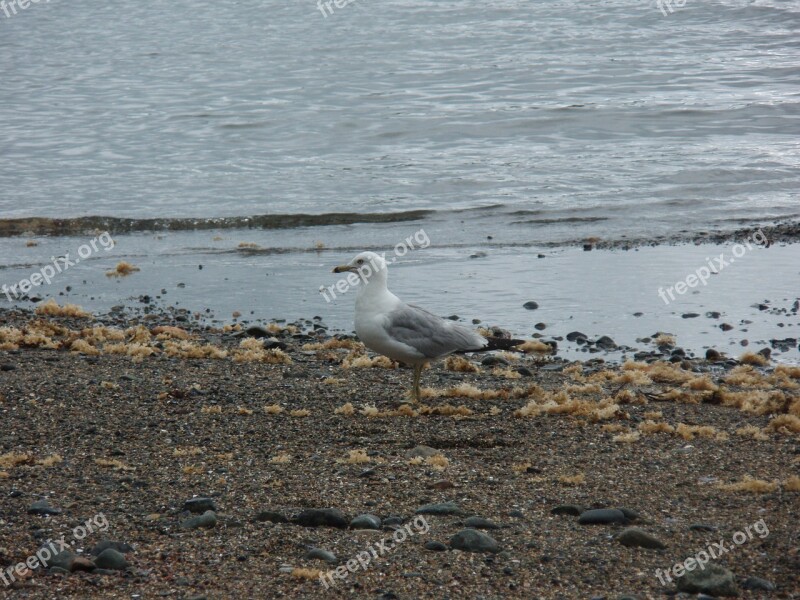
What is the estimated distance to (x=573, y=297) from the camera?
1150cm

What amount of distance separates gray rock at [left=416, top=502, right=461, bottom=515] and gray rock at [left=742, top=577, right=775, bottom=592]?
148cm

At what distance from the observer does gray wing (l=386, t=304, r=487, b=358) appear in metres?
7.77

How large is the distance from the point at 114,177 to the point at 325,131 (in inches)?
204

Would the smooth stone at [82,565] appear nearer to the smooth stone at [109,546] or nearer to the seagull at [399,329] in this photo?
the smooth stone at [109,546]

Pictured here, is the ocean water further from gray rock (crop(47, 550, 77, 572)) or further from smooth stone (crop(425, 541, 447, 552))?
gray rock (crop(47, 550, 77, 572))

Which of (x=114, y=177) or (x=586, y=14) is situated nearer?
(x=114, y=177)

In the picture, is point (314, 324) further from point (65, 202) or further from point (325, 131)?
point (325, 131)

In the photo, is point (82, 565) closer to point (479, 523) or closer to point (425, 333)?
point (479, 523)

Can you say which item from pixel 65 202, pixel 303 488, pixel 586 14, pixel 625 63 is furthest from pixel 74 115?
pixel 303 488

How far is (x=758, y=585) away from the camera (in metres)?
4.43

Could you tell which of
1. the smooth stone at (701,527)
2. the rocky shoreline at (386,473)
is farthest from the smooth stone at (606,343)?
the smooth stone at (701,527)
